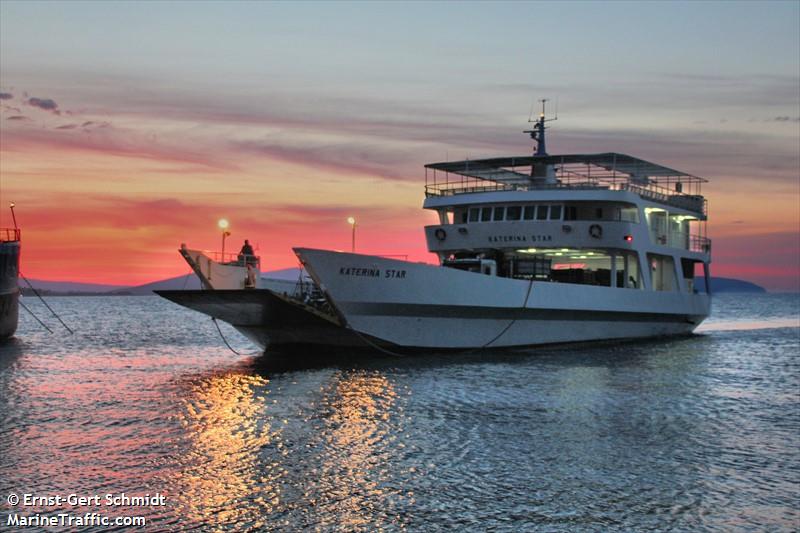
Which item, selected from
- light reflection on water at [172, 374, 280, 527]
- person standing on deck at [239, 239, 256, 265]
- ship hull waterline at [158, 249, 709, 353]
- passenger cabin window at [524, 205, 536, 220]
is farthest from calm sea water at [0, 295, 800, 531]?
passenger cabin window at [524, 205, 536, 220]

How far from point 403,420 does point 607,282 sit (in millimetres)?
21793

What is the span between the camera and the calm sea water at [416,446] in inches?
426

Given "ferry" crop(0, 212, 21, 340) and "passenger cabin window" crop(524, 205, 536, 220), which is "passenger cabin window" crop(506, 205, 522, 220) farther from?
"ferry" crop(0, 212, 21, 340)

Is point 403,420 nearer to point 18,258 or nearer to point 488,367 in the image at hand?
point 488,367

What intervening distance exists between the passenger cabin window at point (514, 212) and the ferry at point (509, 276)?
42mm

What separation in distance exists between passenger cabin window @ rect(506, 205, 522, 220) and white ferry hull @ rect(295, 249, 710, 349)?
4315 millimetres

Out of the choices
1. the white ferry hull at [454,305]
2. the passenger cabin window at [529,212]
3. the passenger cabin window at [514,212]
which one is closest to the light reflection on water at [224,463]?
the white ferry hull at [454,305]

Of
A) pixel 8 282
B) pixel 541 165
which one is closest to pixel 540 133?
pixel 541 165

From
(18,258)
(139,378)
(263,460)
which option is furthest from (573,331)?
(18,258)

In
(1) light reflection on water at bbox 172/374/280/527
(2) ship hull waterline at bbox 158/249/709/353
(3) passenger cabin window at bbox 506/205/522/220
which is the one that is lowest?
(1) light reflection on water at bbox 172/374/280/527

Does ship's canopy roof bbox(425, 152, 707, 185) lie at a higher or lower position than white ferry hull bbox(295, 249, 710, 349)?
higher

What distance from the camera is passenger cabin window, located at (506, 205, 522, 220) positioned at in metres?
35.2

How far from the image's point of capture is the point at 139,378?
26516 millimetres

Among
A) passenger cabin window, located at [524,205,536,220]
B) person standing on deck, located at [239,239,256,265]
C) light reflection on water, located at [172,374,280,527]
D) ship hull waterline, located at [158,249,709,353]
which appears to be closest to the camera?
light reflection on water, located at [172,374,280,527]
